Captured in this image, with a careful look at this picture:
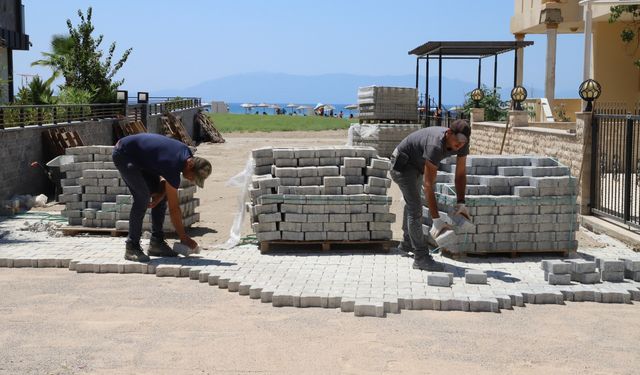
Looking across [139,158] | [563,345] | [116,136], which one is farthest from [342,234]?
[116,136]

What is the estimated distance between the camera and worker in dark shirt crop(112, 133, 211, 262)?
9.12 m

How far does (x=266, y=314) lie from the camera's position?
767 cm

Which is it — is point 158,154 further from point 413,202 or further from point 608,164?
point 608,164

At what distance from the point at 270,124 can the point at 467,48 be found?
2534cm

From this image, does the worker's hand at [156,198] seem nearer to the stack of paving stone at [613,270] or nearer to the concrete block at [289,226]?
the concrete block at [289,226]

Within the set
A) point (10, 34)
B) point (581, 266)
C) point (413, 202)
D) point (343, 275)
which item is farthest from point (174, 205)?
point (10, 34)

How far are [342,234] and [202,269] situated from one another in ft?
6.88

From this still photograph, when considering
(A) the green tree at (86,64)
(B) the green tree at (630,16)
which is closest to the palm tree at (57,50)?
(A) the green tree at (86,64)

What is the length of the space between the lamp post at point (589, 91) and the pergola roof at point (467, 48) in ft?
41.7

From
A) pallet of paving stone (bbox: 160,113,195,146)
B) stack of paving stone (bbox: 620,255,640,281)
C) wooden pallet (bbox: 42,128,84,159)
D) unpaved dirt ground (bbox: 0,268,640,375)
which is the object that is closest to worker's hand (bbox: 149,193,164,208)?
unpaved dirt ground (bbox: 0,268,640,375)

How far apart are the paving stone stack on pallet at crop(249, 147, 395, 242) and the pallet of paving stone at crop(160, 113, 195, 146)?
23489 mm

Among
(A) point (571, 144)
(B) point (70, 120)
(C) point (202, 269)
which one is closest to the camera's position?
(C) point (202, 269)

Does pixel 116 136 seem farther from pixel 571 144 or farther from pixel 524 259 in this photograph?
pixel 524 259

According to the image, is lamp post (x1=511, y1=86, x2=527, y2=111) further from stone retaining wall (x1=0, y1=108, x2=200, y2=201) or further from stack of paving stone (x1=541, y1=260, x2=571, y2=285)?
stone retaining wall (x1=0, y1=108, x2=200, y2=201)
